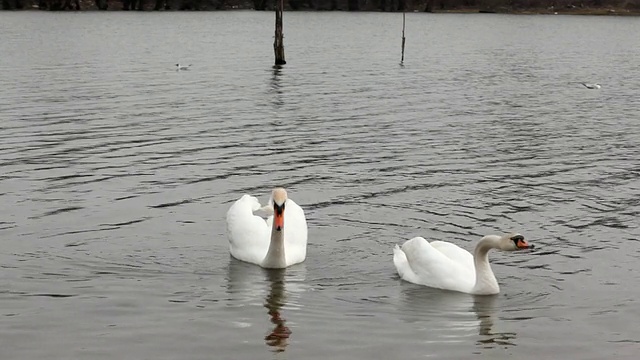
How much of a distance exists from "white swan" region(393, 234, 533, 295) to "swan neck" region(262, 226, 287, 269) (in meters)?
1.58

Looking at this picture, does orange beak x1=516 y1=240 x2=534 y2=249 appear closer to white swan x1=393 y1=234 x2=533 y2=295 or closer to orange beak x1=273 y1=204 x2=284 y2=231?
white swan x1=393 y1=234 x2=533 y2=295

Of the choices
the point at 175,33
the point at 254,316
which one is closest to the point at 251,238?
the point at 254,316

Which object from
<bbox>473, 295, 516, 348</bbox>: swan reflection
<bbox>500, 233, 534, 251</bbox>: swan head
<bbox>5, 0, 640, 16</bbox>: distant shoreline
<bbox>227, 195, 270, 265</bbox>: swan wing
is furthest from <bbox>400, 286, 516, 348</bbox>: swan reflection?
<bbox>5, 0, 640, 16</bbox>: distant shoreline

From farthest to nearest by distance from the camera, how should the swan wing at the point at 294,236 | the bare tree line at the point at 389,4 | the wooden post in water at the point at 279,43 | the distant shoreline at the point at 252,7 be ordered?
1. the bare tree line at the point at 389,4
2. the distant shoreline at the point at 252,7
3. the wooden post in water at the point at 279,43
4. the swan wing at the point at 294,236

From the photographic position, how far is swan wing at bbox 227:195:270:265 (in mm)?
15484

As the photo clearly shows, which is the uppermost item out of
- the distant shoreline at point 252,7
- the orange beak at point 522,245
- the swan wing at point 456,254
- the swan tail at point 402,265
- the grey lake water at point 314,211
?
the orange beak at point 522,245

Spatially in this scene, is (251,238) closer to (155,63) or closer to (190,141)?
(190,141)

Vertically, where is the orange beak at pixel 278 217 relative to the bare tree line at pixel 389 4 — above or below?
above

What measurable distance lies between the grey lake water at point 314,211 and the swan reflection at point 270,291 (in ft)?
0.15

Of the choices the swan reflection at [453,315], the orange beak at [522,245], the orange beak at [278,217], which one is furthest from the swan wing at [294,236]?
the orange beak at [522,245]

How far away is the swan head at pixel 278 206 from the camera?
48.0 feet

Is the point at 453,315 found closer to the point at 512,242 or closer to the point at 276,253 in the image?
the point at 512,242

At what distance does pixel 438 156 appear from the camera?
986 inches

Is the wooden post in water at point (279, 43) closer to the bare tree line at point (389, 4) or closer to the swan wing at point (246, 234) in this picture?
the swan wing at point (246, 234)
